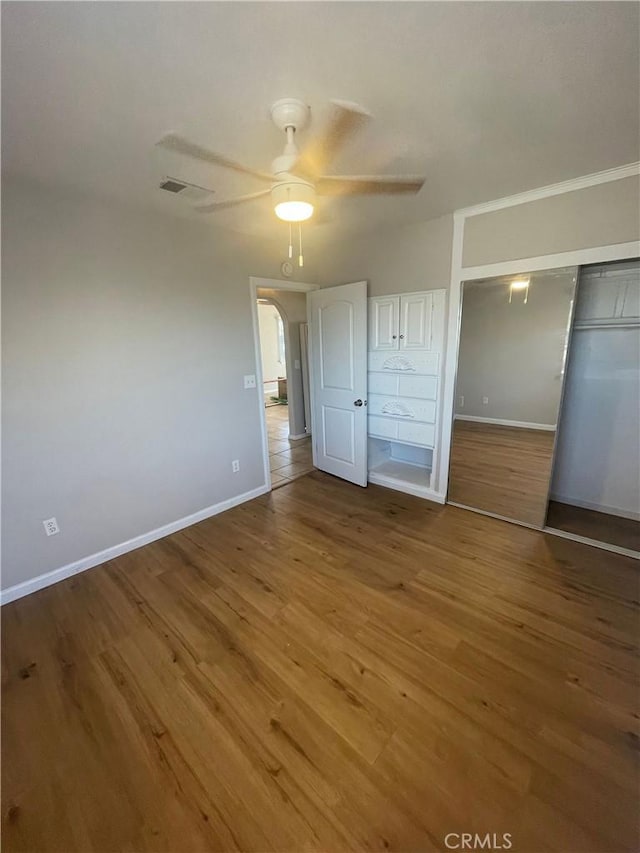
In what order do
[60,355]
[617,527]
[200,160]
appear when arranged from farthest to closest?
[617,527] < [60,355] < [200,160]

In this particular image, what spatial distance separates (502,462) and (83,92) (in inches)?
148

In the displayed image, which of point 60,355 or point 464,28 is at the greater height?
point 464,28

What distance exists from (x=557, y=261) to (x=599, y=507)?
2128 mm

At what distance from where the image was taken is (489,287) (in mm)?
2830

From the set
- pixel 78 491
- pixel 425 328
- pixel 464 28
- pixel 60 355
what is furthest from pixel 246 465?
pixel 464 28

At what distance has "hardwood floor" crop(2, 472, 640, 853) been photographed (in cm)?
117

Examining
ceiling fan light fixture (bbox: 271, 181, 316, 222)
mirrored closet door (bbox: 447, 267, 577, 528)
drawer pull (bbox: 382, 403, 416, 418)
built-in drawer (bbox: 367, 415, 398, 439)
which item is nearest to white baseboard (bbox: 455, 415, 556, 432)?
mirrored closet door (bbox: 447, 267, 577, 528)

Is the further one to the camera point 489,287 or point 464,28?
point 489,287

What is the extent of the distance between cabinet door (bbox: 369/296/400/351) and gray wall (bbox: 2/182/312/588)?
1110 mm

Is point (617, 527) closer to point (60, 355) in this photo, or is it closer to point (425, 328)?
point (425, 328)

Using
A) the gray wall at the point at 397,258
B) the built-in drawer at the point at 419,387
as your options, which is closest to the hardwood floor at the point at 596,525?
the built-in drawer at the point at 419,387

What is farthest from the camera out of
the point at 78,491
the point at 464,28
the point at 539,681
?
the point at 78,491

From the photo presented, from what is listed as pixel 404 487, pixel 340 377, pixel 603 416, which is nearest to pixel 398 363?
pixel 340 377

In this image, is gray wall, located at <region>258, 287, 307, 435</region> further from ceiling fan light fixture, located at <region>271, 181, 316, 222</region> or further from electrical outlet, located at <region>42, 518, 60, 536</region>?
electrical outlet, located at <region>42, 518, 60, 536</region>
